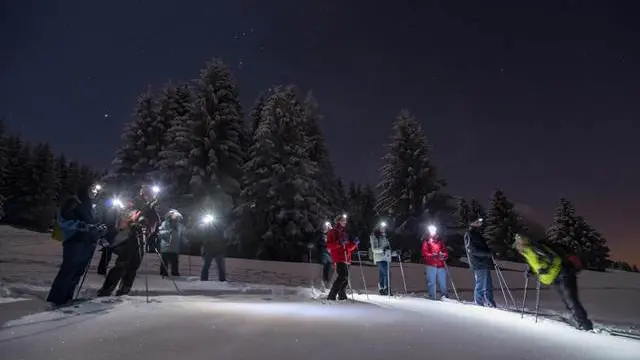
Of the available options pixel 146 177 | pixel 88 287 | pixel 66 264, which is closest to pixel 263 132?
pixel 146 177

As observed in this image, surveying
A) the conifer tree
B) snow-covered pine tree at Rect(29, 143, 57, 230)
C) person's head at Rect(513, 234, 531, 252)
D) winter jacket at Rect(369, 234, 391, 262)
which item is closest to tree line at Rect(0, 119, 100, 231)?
snow-covered pine tree at Rect(29, 143, 57, 230)

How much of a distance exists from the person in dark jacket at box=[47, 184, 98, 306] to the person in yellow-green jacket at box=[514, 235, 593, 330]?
25.0 feet

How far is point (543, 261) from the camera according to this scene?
8055 millimetres

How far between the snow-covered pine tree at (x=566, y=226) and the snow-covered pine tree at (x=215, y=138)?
37.0 metres

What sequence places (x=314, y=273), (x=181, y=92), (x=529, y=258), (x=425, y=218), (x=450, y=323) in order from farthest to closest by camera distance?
(x=181, y=92)
(x=425, y=218)
(x=314, y=273)
(x=529, y=258)
(x=450, y=323)

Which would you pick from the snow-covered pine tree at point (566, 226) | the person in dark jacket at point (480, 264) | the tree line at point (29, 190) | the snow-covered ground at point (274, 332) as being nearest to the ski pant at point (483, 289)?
the person in dark jacket at point (480, 264)

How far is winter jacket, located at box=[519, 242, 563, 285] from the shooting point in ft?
25.9

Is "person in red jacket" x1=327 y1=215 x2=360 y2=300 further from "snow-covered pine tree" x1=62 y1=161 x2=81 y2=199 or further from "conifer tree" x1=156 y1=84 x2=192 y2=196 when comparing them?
"snow-covered pine tree" x1=62 y1=161 x2=81 y2=199

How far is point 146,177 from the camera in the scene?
33.6 m

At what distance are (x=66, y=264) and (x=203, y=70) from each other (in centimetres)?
2804

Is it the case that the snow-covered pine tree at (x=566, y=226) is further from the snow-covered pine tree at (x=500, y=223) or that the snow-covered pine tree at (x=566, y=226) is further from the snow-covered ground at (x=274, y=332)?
the snow-covered ground at (x=274, y=332)

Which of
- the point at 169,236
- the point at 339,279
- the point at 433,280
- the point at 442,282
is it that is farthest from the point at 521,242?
the point at 169,236

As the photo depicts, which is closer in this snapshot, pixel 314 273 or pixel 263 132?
pixel 314 273

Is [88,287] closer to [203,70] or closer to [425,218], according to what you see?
[203,70]
